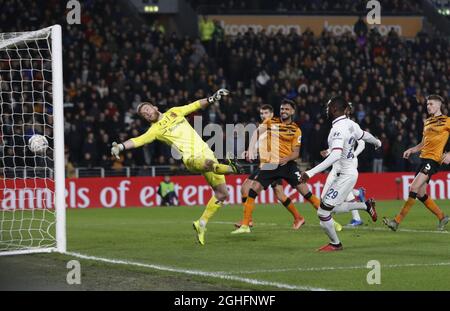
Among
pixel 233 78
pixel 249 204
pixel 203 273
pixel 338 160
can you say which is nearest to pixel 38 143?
pixel 249 204

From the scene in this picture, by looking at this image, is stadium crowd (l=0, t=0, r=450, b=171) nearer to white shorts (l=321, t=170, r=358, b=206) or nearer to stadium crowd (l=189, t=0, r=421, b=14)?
stadium crowd (l=189, t=0, r=421, b=14)

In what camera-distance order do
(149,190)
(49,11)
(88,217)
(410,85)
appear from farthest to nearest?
(410,85) < (49,11) < (149,190) < (88,217)

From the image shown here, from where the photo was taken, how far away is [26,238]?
54.2 ft

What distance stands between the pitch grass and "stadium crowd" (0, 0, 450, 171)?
8.25 metres

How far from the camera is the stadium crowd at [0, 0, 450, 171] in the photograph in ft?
95.0

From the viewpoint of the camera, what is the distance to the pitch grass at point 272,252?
33.5 ft

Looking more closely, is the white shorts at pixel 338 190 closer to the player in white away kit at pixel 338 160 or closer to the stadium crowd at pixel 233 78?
the player in white away kit at pixel 338 160

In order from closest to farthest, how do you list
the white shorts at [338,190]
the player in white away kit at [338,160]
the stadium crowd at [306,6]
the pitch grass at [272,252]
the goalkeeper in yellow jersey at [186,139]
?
1. the pitch grass at [272,252]
2. the player in white away kit at [338,160]
3. the white shorts at [338,190]
4. the goalkeeper in yellow jersey at [186,139]
5. the stadium crowd at [306,6]

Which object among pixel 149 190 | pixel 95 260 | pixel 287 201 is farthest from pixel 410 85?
pixel 95 260

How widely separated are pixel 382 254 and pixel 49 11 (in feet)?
72.3

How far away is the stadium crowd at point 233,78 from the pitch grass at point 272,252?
8253mm

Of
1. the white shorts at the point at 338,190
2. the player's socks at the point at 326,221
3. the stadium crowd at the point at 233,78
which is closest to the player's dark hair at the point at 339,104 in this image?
the white shorts at the point at 338,190

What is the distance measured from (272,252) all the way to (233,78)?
2057 centimetres
